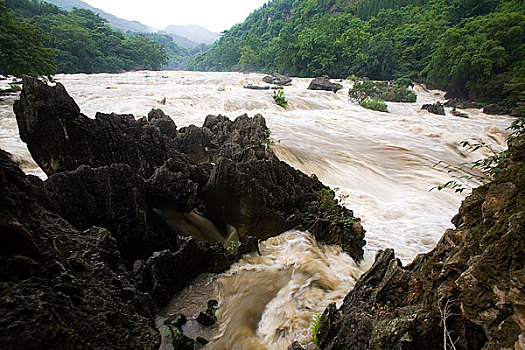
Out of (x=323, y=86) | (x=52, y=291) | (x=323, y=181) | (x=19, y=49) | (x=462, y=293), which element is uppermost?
(x=323, y=86)

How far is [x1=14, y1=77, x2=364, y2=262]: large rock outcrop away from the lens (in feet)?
12.1

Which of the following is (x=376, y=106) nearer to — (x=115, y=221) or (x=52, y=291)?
(x=115, y=221)

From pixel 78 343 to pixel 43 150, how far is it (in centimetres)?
440

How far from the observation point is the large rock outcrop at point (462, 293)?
1498mm

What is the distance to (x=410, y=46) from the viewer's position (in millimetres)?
37031

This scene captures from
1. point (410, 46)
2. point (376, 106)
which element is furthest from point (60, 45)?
point (410, 46)

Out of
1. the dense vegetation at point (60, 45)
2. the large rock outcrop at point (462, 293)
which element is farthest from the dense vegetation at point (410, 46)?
the dense vegetation at point (60, 45)

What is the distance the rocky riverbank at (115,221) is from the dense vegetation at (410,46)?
4017mm

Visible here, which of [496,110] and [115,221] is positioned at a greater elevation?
[496,110]

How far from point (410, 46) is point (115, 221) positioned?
43786 mm

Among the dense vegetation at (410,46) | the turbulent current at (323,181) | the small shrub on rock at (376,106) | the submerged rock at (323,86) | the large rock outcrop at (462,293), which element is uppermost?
the dense vegetation at (410,46)

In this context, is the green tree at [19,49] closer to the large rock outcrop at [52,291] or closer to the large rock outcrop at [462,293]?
the large rock outcrop at [52,291]

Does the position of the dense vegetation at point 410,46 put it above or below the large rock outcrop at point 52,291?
above

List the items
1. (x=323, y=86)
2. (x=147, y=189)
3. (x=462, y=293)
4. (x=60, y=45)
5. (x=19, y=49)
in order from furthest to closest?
(x=60, y=45), (x=323, y=86), (x=19, y=49), (x=147, y=189), (x=462, y=293)
